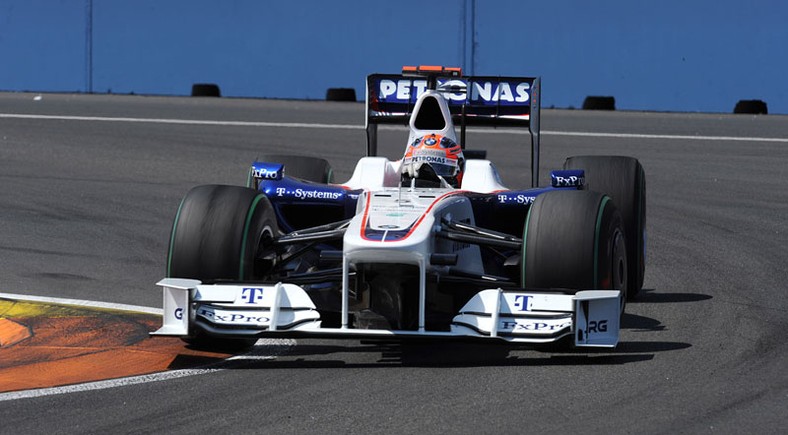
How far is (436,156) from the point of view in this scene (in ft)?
31.8

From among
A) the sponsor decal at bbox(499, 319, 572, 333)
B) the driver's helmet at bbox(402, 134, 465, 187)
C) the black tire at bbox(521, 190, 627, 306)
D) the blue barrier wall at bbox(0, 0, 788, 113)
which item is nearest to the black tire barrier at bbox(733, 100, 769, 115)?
the blue barrier wall at bbox(0, 0, 788, 113)

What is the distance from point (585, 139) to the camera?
1944 cm

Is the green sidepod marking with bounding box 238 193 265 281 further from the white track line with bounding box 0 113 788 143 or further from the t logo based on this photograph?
the white track line with bounding box 0 113 788 143

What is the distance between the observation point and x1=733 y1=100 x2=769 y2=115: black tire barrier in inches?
888

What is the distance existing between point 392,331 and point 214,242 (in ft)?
4.45

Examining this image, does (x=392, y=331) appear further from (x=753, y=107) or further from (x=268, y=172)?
(x=753, y=107)

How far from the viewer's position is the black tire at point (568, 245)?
7.88 m

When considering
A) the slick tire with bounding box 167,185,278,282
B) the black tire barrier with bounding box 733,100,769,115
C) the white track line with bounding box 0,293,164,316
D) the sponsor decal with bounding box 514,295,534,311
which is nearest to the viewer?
the sponsor decal with bounding box 514,295,534,311

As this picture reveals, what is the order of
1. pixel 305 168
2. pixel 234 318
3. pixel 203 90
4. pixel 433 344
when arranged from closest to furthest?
pixel 234 318 < pixel 433 344 < pixel 305 168 < pixel 203 90

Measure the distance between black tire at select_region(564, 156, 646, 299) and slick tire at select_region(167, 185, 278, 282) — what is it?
2978mm

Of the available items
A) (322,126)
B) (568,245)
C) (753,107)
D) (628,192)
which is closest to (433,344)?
(568,245)

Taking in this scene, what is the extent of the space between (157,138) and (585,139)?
6.07 metres

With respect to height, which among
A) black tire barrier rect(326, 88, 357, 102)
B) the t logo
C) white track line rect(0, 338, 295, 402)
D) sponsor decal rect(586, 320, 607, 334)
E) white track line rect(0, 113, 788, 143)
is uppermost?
black tire barrier rect(326, 88, 357, 102)

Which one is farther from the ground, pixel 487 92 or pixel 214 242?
pixel 487 92
